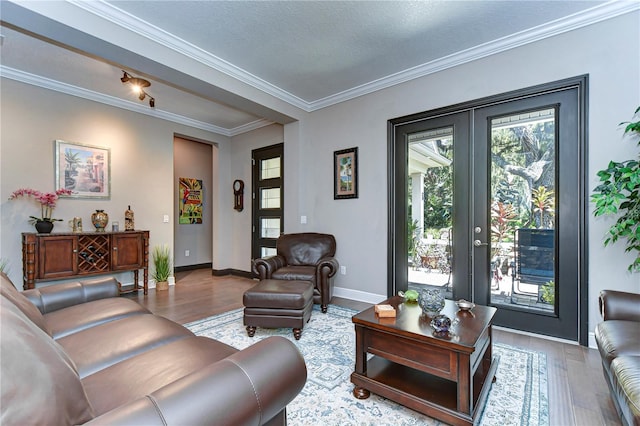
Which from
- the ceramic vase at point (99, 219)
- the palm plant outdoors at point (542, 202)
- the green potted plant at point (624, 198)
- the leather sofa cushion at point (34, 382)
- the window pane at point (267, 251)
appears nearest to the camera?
the leather sofa cushion at point (34, 382)

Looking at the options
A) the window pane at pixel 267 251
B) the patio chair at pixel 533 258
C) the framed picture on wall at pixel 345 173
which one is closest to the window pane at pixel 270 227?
the window pane at pixel 267 251

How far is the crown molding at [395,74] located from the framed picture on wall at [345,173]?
82 cm

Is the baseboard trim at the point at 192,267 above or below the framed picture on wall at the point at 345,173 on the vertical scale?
below

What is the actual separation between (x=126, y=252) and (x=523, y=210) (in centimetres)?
508

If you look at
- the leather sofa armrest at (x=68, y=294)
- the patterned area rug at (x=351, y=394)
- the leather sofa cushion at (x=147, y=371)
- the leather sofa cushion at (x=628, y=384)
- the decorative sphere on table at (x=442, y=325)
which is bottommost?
the patterned area rug at (x=351, y=394)

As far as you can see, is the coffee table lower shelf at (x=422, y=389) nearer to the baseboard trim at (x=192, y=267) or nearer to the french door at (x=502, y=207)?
the french door at (x=502, y=207)

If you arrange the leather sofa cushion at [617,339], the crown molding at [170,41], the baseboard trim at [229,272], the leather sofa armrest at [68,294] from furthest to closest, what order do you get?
the baseboard trim at [229,272]
the crown molding at [170,41]
the leather sofa armrest at [68,294]
the leather sofa cushion at [617,339]

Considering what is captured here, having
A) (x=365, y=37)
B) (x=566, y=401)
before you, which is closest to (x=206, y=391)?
(x=566, y=401)

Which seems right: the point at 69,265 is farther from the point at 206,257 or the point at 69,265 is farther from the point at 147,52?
the point at 206,257

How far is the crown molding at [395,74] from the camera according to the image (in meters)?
2.52

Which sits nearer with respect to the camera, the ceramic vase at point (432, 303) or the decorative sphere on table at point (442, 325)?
the decorative sphere on table at point (442, 325)

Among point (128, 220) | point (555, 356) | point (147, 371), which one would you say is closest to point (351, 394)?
point (147, 371)

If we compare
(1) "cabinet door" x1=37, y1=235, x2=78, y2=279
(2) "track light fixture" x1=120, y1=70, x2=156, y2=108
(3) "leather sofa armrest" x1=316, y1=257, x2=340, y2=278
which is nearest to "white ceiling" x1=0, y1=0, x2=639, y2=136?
(2) "track light fixture" x1=120, y1=70, x2=156, y2=108

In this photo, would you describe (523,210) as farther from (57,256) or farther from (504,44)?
(57,256)
